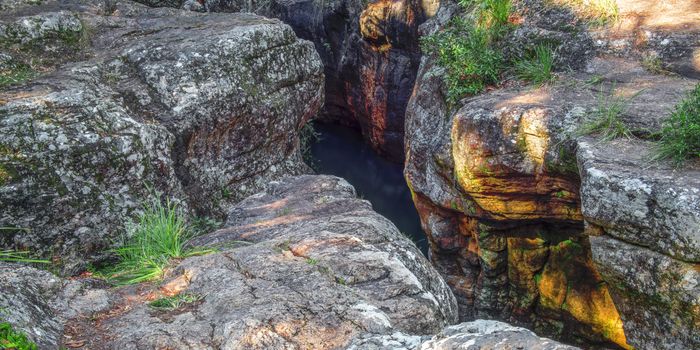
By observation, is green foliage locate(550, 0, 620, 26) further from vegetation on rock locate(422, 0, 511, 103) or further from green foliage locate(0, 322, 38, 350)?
green foliage locate(0, 322, 38, 350)

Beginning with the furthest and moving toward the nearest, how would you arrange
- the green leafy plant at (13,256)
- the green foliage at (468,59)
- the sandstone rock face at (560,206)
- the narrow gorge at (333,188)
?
the green foliage at (468,59)
the sandstone rock face at (560,206)
the green leafy plant at (13,256)
the narrow gorge at (333,188)

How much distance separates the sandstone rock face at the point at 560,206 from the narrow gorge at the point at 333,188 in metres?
0.02

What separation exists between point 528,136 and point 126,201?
4089 mm

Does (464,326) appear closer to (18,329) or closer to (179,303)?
(179,303)

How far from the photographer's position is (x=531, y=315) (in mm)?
8555

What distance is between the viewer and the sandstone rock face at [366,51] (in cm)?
1414

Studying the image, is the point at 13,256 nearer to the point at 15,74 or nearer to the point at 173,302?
the point at 173,302

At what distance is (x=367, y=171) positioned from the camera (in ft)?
55.4

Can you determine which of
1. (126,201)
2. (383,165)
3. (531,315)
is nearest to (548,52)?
(531,315)

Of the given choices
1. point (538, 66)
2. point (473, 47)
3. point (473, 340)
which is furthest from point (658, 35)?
point (473, 340)

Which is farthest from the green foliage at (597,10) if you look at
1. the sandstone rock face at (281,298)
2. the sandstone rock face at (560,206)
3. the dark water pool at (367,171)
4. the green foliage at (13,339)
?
the green foliage at (13,339)

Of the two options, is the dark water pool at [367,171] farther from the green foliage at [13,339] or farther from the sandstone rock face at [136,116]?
the green foliage at [13,339]

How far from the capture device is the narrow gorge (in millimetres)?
3891

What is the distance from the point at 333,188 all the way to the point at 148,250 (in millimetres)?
2214
